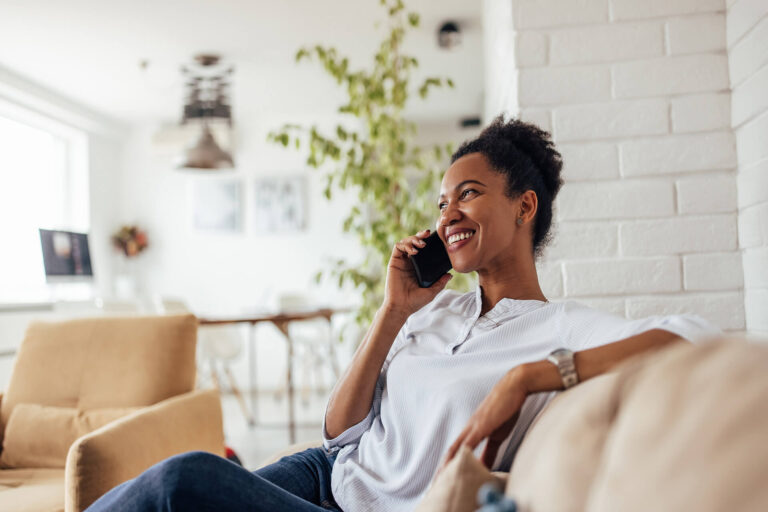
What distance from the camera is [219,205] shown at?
6.21 meters

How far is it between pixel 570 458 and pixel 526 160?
0.80 metres

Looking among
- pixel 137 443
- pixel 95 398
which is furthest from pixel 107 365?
pixel 137 443

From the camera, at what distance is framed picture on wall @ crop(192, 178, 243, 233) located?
6195 millimetres

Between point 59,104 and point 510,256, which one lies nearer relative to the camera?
point 510,256

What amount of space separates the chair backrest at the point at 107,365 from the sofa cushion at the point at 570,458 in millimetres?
1545

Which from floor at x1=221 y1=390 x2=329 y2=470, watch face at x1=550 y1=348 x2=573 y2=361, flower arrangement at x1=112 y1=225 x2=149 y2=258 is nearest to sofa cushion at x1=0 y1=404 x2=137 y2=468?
floor at x1=221 y1=390 x2=329 y2=470

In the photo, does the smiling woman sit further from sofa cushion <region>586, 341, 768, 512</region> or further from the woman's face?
sofa cushion <region>586, 341, 768, 512</region>

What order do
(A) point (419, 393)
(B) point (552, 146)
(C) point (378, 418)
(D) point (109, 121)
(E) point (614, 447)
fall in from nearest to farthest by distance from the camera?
(E) point (614, 447) < (A) point (419, 393) < (C) point (378, 418) < (B) point (552, 146) < (D) point (109, 121)

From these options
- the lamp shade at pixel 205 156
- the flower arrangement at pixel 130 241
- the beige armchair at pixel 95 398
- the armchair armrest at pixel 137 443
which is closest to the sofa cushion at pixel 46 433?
the beige armchair at pixel 95 398

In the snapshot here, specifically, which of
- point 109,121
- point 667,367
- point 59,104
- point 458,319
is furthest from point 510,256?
point 109,121

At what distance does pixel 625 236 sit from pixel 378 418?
718 mm

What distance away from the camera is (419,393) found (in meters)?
1.18

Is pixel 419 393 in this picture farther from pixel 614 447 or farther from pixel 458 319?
pixel 614 447

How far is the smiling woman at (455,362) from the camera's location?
0.92m
